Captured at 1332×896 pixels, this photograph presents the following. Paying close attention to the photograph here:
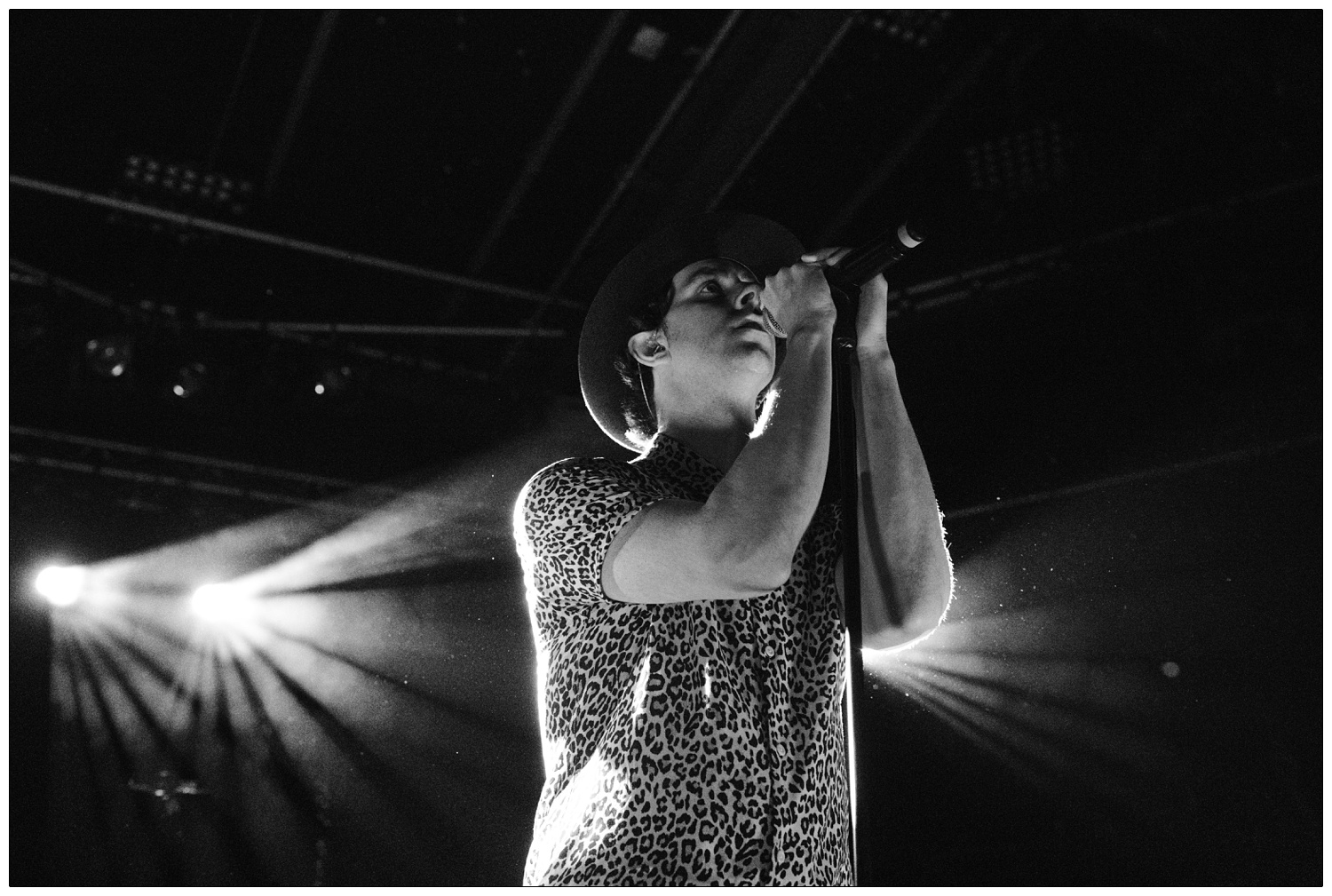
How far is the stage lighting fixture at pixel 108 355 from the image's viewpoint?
5.61 m

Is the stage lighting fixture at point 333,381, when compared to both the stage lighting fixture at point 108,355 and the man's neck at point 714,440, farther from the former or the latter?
the man's neck at point 714,440

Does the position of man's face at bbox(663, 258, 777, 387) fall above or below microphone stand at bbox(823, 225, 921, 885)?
above

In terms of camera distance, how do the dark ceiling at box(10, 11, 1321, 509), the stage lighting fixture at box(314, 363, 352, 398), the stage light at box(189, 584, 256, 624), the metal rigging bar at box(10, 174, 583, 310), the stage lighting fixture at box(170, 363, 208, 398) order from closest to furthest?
the dark ceiling at box(10, 11, 1321, 509) → the metal rigging bar at box(10, 174, 583, 310) → the stage lighting fixture at box(170, 363, 208, 398) → the stage lighting fixture at box(314, 363, 352, 398) → the stage light at box(189, 584, 256, 624)

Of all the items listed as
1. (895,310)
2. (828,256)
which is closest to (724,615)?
(828,256)

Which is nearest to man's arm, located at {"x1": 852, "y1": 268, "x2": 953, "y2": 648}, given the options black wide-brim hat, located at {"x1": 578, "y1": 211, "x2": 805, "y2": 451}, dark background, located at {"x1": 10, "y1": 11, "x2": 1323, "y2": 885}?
black wide-brim hat, located at {"x1": 578, "y1": 211, "x2": 805, "y2": 451}

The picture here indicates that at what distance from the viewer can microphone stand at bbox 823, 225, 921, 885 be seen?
4.17 feet

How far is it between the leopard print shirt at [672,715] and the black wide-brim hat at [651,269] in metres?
0.43

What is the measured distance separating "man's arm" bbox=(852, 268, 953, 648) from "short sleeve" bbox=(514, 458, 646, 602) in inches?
13.4

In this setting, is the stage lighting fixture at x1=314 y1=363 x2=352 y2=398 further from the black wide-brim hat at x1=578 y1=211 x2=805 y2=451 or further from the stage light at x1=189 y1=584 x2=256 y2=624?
the black wide-brim hat at x1=578 y1=211 x2=805 y2=451

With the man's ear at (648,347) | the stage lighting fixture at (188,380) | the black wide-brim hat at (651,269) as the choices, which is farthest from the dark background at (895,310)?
the man's ear at (648,347)

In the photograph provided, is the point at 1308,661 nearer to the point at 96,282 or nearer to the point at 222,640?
the point at 96,282

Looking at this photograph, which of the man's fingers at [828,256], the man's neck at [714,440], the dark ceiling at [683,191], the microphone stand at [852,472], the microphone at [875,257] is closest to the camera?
the microphone stand at [852,472]

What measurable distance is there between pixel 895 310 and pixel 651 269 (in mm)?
3611

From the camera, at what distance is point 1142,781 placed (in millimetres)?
5375
